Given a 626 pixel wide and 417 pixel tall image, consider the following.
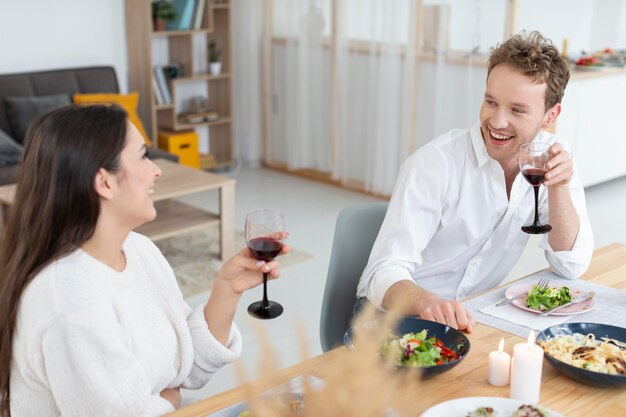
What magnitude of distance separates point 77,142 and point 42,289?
259mm

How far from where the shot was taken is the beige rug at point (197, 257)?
4.12 m

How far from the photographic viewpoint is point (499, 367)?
1551 mm

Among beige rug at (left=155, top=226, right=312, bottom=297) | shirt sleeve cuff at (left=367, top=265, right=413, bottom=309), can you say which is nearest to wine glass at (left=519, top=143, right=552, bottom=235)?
shirt sleeve cuff at (left=367, top=265, right=413, bottom=309)

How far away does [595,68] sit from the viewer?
5.54 metres

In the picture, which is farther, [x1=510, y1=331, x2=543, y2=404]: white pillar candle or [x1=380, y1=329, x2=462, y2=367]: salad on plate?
[x1=380, y1=329, x2=462, y2=367]: salad on plate

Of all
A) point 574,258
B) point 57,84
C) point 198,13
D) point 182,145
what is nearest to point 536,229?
point 574,258

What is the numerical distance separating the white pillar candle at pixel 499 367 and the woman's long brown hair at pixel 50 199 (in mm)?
771

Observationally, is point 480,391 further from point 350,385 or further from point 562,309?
point 350,385

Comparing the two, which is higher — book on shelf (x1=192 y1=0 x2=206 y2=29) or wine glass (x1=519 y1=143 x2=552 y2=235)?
book on shelf (x1=192 y1=0 x2=206 y2=29)

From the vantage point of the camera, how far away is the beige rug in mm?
4117

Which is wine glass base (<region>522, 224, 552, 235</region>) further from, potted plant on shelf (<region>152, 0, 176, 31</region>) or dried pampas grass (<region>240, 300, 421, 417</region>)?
potted plant on shelf (<region>152, 0, 176, 31</region>)

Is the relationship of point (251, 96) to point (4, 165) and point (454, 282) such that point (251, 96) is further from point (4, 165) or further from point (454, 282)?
point (454, 282)

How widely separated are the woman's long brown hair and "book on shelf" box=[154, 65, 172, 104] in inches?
180

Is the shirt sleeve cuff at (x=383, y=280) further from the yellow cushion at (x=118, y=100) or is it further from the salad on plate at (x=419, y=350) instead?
the yellow cushion at (x=118, y=100)
